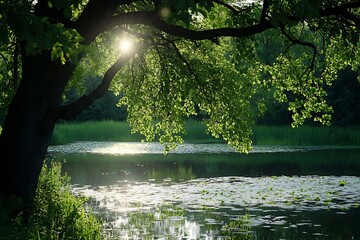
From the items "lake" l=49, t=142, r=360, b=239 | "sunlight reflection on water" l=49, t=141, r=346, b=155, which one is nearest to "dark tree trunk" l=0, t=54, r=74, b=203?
"lake" l=49, t=142, r=360, b=239

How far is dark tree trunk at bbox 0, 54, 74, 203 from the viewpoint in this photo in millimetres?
11883

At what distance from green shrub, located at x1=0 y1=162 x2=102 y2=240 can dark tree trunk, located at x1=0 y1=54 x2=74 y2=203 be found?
19.8 inches

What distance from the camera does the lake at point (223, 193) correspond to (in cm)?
1634

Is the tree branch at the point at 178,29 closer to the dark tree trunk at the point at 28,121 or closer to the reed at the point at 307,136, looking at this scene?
the dark tree trunk at the point at 28,121

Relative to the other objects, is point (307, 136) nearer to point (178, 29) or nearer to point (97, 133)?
point (97, 133)

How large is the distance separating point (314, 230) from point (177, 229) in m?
3.47

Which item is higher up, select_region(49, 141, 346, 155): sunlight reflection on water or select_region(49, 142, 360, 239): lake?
select_region(49, 141, 346, 155): sunlight reflection on water

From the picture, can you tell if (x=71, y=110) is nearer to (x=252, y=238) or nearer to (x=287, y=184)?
(x=252, y=238)

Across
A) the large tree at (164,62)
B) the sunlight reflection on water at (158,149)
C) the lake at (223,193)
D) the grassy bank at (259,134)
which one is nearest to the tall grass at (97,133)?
the grassy bank at (259,134)

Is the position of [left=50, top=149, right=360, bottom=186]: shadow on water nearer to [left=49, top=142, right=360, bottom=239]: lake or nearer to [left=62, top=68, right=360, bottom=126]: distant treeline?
[left=49, top=142, right=360, bottom=239]: lake

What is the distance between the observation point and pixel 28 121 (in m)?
11.9

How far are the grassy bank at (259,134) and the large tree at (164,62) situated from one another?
1158 inches

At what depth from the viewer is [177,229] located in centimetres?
1638

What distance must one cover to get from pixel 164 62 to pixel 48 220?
18.8 ft
